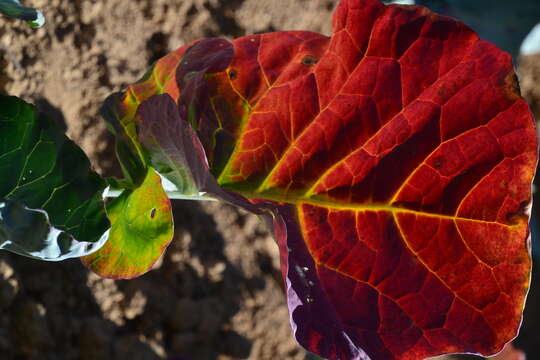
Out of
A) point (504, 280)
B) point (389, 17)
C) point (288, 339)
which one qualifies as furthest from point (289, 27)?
point (504, 280)

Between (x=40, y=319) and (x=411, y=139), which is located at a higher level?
(x=411, y=139)

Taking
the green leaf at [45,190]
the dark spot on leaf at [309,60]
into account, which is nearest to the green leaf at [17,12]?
the green leaf at [45,190]

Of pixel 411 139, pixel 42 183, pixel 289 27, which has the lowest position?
pixel 289 27

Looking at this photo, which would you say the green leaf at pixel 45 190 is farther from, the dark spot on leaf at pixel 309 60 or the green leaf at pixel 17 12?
Answer: the dark spot on leaf at pixel 309 60

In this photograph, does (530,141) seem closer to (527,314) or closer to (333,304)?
(333,304)

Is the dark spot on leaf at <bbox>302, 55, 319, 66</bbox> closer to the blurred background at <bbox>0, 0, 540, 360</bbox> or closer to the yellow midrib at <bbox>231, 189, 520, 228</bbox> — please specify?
the yellow midrib at <bbox>231, 189, 520, 228</bbox>

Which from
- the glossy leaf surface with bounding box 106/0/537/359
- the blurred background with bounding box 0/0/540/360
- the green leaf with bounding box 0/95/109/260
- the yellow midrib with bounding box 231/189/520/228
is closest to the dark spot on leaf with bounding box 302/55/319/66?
the glossy leaf surface with bounding box 106/0/537/359

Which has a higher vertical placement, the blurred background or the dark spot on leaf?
the dark spot on leaf
